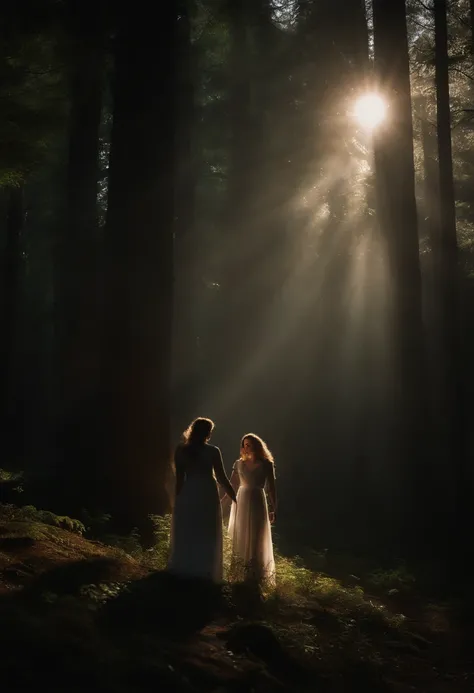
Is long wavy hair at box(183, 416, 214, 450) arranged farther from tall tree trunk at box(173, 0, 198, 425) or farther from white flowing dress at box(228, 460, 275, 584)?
tall tree trunk at box(173, 0, 198, 425)

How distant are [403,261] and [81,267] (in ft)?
23.4

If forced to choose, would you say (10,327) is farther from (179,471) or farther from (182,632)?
(182,632)

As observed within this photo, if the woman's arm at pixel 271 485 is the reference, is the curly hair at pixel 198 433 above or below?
above

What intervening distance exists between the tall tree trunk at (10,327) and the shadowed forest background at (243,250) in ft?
0.32

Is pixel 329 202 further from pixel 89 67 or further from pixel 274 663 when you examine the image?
pixel 274 663

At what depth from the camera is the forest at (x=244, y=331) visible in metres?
7.59

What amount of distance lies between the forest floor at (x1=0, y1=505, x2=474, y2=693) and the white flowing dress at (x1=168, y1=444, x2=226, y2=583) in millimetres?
264

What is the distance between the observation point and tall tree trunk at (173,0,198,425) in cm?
2689

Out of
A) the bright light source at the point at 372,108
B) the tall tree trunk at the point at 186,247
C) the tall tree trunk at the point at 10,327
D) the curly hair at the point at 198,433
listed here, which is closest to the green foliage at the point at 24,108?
the curly hair at the point at 198,433

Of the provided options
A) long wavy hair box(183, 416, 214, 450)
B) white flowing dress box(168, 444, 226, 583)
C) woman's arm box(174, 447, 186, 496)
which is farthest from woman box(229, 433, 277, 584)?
woman's arm box(174, 447, 186, 496)

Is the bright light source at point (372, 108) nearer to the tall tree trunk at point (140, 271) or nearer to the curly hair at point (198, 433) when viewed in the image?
the tall tree trunk at point (140, 271)

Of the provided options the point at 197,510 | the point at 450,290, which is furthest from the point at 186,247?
the point at 197,510

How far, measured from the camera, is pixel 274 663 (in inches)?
255

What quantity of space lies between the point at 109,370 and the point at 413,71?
13.3m
